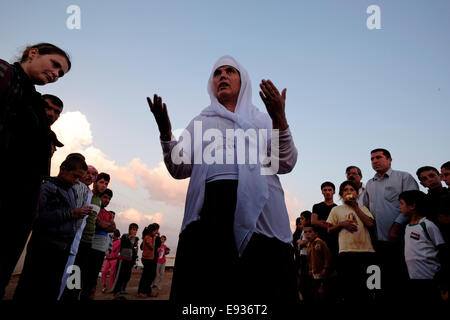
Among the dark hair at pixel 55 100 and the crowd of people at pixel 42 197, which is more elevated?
the dark hair at pixel 55 100

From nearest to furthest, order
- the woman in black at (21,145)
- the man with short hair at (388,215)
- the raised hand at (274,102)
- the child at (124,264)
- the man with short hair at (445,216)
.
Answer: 1. the woman in black at (21,145)
2. the raised hand at (274,102)
3. the man with short hair at (445,216)
4. the man with short hair at (388,215)
5. the child at (124,264)

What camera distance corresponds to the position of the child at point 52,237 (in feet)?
9.21

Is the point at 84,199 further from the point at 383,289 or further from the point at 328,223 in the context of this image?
the point at 383,289

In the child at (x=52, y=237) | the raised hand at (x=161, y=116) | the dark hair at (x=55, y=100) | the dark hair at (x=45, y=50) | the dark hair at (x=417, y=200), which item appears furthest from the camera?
the dark hair at (x=417, y=200)

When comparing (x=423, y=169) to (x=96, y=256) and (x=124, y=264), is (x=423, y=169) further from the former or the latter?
(x=124, y=264)

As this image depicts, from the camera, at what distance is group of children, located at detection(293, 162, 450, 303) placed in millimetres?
3471

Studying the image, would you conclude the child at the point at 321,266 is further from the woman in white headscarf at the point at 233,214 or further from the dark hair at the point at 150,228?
the dark hair at the point at 150,228

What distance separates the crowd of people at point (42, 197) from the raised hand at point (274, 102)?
1325 millimetres

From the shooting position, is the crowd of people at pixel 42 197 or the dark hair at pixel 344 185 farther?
the dark hair at pixel 344 185

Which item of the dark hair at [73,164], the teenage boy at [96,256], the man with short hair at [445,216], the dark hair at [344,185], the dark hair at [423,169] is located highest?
the dark hair at [423,169]

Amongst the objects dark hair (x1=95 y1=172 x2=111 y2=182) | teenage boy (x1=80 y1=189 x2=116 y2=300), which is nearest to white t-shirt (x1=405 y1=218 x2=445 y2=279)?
teenage boy (x1=80 y1=189 x2=116 y2=300)

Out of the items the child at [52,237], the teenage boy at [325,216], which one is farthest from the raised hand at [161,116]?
the teenage boy at [325,216]

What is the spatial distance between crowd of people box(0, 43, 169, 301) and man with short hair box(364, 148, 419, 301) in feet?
12.7
